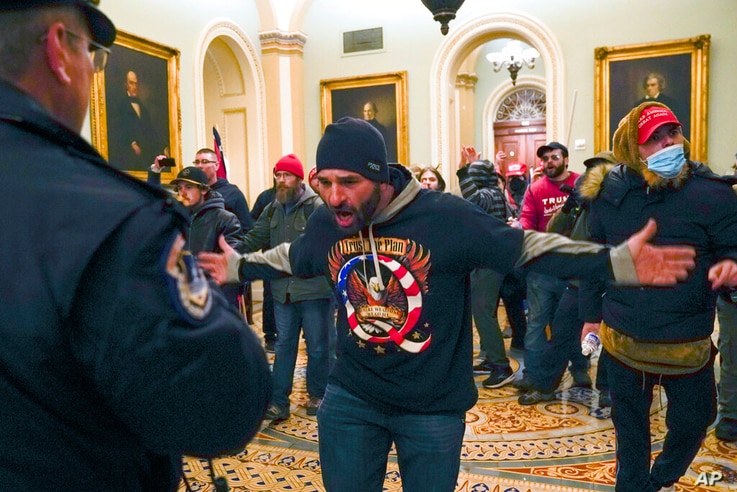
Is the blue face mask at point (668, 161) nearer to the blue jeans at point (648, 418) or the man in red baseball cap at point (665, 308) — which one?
the man in red baseball cap at point (665, 308)

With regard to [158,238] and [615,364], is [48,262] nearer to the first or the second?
[158,238]

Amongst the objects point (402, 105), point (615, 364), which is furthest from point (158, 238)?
point (402, 105)

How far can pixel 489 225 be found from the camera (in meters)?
2.06

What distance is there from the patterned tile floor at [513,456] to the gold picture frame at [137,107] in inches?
159

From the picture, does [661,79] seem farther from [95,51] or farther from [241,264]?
[95,51]

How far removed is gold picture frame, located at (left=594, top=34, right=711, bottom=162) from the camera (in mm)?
8531

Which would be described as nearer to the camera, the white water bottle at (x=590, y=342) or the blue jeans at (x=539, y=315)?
the white water bottle at (x=590, y=342)

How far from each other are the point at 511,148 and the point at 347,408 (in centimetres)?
1647

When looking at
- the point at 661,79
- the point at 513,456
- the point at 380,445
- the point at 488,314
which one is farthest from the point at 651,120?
the point at 661,79

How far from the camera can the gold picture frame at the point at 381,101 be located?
Answer: 394 inches

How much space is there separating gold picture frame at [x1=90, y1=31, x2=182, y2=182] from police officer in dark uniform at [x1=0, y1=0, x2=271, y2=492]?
627cm

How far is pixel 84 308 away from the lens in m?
0.80

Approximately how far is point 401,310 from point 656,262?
785 millimetres

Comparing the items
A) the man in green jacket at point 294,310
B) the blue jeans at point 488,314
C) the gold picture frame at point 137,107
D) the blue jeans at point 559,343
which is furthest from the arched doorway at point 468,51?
the man in green jacket at point 294,310
